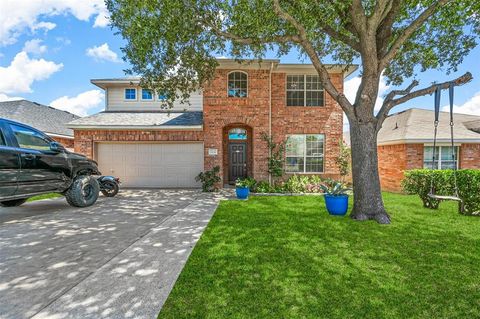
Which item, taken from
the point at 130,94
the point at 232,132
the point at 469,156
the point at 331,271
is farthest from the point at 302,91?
the point at 331,271

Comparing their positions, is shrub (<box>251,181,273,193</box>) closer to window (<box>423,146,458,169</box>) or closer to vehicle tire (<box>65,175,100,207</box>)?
vehicle tire (<box>65,175,100,207</box>)

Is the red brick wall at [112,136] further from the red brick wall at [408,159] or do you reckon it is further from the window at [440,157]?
the window at [440,157]

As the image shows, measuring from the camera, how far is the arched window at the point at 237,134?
1243 cm

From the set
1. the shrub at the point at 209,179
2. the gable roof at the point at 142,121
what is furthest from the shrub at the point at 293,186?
the gable roof at the point at 142,121

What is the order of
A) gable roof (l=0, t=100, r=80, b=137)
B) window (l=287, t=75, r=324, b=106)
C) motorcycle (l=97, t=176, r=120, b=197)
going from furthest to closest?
gable roof (l=0, t=100, r=80, b=137) < window (l=287, t=75, r=324, b=106) < motorcycle (l=97, t=176, r=120, b=197)

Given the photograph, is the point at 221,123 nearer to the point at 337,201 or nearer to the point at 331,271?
the point at 337,201

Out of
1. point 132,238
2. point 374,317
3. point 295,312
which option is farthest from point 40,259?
point 374,317

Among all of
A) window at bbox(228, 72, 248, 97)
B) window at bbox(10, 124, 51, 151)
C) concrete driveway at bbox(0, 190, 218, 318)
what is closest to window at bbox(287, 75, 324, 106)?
window at bbox(228, 72, 248, 97)

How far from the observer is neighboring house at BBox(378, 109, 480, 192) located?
37.7 feet

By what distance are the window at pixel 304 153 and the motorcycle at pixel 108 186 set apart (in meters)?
7.76

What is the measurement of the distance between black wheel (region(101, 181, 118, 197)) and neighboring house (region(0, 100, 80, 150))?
7535 mm

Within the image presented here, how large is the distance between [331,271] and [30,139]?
24.9ft

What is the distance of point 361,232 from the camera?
5.23 m

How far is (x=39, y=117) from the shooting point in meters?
15.5
